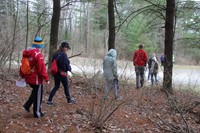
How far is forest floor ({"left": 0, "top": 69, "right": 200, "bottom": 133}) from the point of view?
5.38 m

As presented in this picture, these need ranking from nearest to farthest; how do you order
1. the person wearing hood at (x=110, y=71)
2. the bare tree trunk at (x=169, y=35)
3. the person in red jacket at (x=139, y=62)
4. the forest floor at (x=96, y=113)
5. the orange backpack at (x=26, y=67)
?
the orange backpack at (x=26, y=67) < the forest floor at (x=96, y=113) < the person wearing hood at (x=110, y=71) < the bare tree trunk at (x=169, y=35) < the person in red jacket at (x=139, y=62)

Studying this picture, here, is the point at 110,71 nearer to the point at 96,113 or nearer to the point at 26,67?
the point at 96,113

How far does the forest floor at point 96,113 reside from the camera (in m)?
5.38

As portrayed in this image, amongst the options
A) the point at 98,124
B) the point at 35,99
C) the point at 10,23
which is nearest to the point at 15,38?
the point at 10,23

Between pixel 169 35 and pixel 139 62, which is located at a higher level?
pixel 169 35

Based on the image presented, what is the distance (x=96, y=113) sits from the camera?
6160 mm

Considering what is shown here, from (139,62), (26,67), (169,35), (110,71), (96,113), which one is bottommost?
(96,113)

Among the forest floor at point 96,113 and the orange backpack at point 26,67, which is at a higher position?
the orange backpack at point 26,67

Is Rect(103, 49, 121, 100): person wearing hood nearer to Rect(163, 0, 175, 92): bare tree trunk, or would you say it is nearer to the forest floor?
the forest floor

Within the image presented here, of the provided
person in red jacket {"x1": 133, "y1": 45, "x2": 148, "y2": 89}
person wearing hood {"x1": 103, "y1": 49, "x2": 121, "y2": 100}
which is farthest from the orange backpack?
person in red jacket {"x1": 133, "y1": 45, "x2": 148, "y2": 89}

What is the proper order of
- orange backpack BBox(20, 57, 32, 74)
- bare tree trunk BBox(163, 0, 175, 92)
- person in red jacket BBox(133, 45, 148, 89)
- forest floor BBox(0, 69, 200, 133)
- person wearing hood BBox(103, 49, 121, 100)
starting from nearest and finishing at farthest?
orange backpack BBox(20, 57, 32, 74)
forest floor BBox(0, 69, 200, 133)
person wearing hood BBox(103, 49, 121, 100)
bare tree trunk BBox(163, 0, 175, 92)
person in red jacket BBox(133, 45, 148, 89)

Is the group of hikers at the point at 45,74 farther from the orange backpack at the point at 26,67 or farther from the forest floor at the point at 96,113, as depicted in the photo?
the forest floor at the point at 96,113

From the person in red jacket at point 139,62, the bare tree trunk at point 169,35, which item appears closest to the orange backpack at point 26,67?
the bare tree trunk at point 169,35

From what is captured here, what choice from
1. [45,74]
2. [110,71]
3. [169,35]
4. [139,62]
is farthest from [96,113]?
[169,35]
